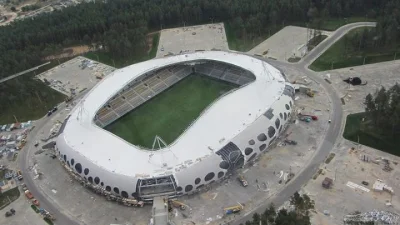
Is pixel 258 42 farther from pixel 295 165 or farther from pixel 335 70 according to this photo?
pixel 295 165

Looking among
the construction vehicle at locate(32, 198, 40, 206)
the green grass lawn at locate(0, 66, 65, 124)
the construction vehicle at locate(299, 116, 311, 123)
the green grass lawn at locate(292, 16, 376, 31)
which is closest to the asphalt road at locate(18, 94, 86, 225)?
the construction vehicle at locate(32, 198, 40, 206)

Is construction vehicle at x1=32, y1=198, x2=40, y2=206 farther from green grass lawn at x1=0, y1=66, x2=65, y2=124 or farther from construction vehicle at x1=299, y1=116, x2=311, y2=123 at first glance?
construction vehicle at x1=299, y1=116, x2=311, y2=123

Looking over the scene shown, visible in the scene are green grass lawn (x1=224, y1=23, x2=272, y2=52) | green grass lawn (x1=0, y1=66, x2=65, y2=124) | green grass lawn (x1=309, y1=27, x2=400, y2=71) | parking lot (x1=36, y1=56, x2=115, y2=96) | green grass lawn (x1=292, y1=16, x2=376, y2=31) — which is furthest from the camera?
green grass lawn (x1=292, y1=16, x2=376, y2=31)

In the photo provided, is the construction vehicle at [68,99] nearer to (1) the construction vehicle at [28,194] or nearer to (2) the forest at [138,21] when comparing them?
(2) the forest at [138,21]

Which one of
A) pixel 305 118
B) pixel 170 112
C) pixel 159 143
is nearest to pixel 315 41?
pixel 305 118

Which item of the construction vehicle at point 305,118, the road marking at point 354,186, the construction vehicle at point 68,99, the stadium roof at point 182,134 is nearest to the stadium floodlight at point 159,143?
the stadium roof at point 182,134

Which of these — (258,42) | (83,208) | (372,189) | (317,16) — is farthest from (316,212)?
(317,16)
